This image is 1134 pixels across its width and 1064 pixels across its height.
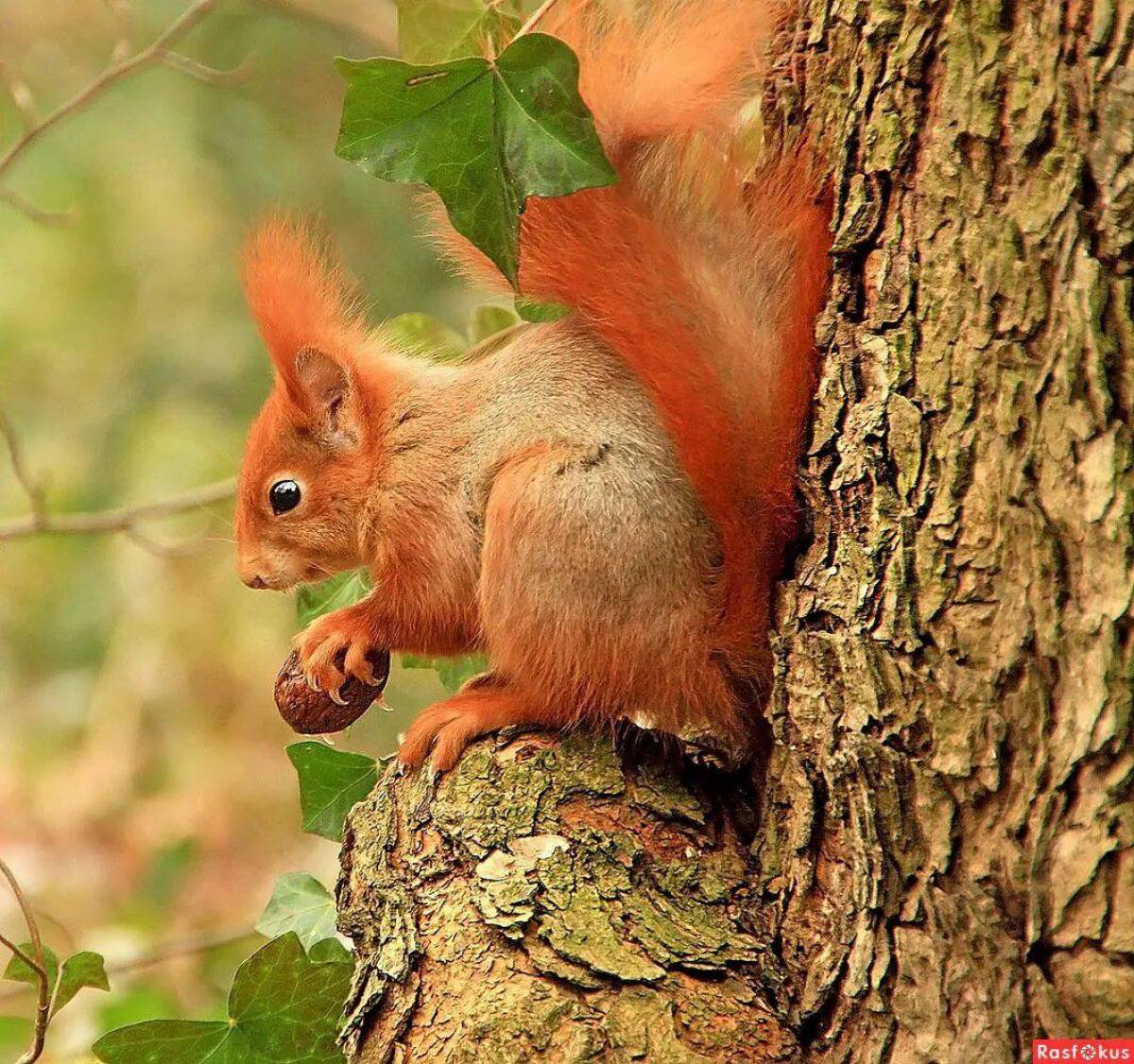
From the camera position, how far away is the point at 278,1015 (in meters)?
1.47

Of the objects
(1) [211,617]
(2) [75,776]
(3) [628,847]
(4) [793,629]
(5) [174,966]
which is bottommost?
(5) [174,966]

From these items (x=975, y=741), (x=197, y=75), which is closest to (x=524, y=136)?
(x=975, y=741)

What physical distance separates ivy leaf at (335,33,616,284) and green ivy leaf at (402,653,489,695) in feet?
2.66

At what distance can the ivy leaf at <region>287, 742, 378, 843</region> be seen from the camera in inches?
69.9

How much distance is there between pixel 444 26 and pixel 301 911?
123 cm

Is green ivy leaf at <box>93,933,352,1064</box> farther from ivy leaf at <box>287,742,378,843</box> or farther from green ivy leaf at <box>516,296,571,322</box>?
green ivy leaf at <box>516,296,571,322</box>

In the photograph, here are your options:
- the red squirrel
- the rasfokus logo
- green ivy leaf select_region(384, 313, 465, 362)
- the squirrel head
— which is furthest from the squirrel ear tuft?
the rasfokus logo

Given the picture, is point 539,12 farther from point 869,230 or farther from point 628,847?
point 628,847

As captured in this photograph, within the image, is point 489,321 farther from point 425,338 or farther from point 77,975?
point 77,975

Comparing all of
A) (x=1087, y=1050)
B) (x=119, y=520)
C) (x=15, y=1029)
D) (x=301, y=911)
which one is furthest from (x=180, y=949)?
(x=1087, y=1050)

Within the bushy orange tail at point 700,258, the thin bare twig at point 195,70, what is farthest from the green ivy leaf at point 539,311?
the thin bare twig at point 195,70

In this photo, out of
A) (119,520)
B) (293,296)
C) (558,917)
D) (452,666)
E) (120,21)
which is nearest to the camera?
(558,917)

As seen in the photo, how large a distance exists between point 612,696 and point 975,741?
50 cm

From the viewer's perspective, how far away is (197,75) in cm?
229
